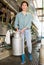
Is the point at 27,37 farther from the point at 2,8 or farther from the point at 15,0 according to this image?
the point at 15,0

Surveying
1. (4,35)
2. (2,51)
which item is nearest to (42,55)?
(2,51)

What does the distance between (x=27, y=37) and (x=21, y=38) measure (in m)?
0.13

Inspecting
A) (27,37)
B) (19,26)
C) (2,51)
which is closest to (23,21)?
(19,26)

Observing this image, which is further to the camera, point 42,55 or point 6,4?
point 6,4

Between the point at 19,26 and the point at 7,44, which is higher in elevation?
the point at 19,26

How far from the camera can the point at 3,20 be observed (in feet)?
15.0

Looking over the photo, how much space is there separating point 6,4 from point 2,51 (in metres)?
1.21

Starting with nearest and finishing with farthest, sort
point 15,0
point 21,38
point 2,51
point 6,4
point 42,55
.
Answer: point 42,55
point 21,38
point 2,51
point 6,4
point 15,0

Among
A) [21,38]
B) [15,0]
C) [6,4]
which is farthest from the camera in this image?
[15,0]

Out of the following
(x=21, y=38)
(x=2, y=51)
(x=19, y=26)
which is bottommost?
(x=2, y=51)

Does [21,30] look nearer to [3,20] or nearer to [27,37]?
[27,37]

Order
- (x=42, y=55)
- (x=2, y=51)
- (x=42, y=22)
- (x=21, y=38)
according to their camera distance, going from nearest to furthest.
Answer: (x=42, y=55) < (x=21, y=38) < (x=2, y=51) < (x=42, y=22)

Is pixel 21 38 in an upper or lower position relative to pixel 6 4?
lower

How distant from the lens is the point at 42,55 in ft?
9.28
